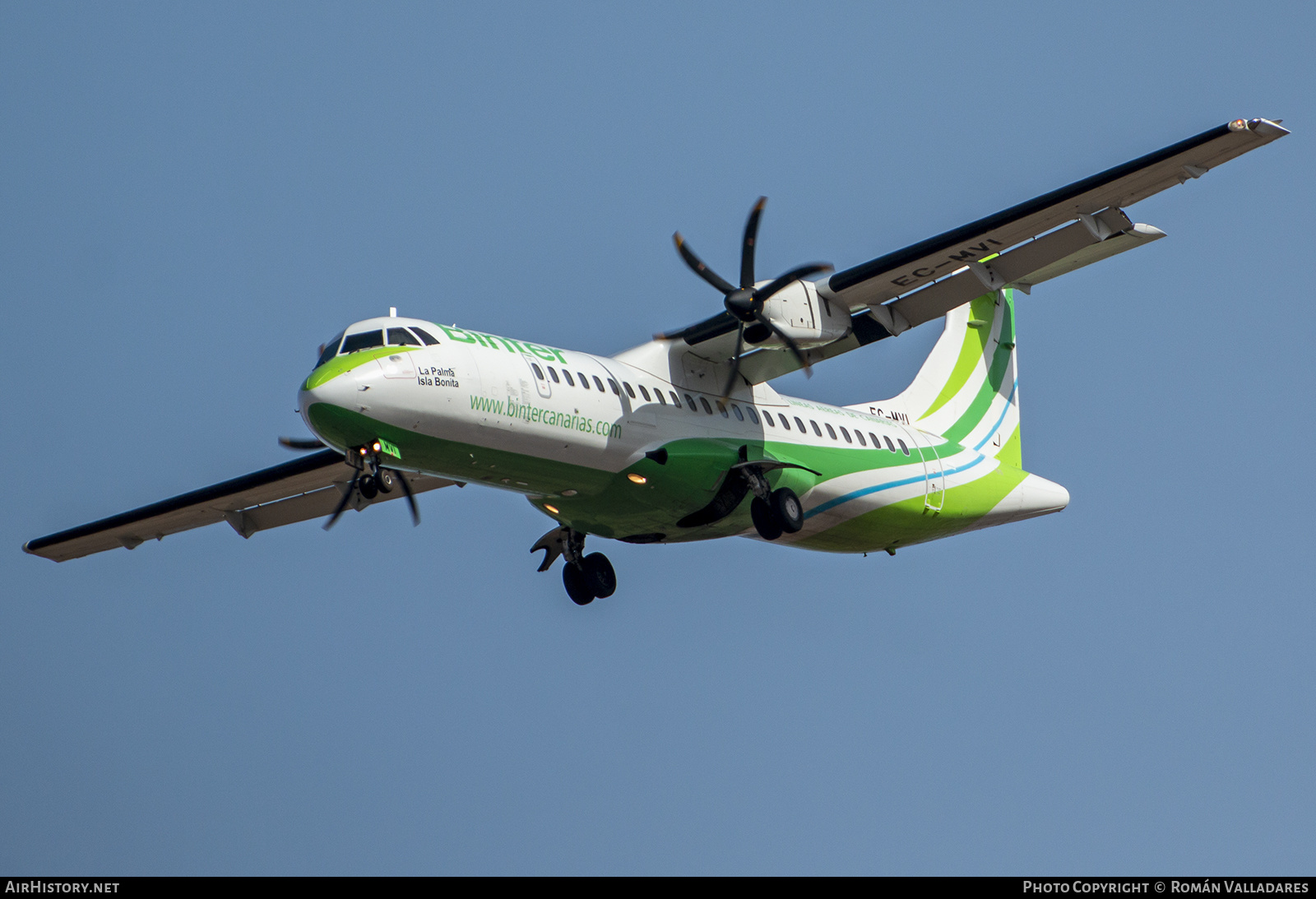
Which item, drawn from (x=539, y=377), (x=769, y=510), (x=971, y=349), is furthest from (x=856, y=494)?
(x=971, y=349)

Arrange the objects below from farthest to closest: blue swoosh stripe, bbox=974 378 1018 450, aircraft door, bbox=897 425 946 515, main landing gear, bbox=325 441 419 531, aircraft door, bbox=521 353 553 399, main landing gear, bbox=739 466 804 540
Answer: blue swoosh stripe, bbox=974 378 1018 450
aircraft door, bbox=897 425 946 515
main landing gear, bbox=739 466 804 540
aircraft door, bbox=521 353 553 399
main landing gear, bbox=325 441 419 531

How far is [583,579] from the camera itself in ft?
68.5

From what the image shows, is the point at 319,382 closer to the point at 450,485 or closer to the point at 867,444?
the point at 450,485

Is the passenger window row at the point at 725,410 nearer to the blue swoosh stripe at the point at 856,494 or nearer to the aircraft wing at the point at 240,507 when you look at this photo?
the blue swoosh stripe at the point at 856,494

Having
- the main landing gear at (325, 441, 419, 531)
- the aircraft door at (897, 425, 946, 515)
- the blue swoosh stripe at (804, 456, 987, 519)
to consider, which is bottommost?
the main landing gear at (325, 441, 419, 531)

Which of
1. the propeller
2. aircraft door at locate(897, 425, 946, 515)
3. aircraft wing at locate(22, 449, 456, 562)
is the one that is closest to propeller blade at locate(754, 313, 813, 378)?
the propeller

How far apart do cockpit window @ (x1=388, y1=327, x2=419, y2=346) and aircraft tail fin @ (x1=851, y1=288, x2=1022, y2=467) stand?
796cm

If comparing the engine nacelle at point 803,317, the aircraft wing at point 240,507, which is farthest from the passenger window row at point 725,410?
the aircraft wing at point 240,507

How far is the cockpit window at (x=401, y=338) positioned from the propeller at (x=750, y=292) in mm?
3839

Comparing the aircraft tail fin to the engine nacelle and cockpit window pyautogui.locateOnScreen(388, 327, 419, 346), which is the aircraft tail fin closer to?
the engine nacelle

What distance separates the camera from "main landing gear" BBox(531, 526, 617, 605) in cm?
2088

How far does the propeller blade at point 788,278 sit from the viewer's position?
1902 centimetres

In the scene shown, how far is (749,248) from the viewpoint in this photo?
19641mm
